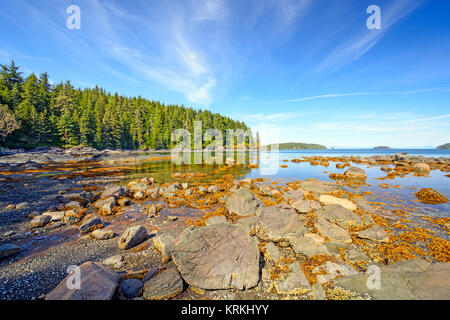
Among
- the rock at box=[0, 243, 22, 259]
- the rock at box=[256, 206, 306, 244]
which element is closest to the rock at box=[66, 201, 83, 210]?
the rock at box=[0, 243, 22, 259]

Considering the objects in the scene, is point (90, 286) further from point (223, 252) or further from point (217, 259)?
point (223, 252)

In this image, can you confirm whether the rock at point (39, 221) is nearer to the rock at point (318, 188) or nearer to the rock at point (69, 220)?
the rock at point (69, 220)

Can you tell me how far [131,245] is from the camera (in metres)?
7.01

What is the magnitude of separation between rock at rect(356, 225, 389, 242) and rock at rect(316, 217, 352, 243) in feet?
3.06

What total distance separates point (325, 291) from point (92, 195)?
17522 mm

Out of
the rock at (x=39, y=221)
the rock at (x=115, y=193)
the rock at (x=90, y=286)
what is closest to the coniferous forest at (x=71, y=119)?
the rock at (x=115, y=193)

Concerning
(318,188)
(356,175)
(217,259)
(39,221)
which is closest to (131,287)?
(217,259)

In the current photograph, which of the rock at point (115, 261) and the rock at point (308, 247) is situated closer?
the rock at point (115, 261)

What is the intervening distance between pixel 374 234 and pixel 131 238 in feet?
37.6

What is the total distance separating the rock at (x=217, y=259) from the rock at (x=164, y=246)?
0.57 meters

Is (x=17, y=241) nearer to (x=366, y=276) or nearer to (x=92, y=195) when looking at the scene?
(x=92, y=195)

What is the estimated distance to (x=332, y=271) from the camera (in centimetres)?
539

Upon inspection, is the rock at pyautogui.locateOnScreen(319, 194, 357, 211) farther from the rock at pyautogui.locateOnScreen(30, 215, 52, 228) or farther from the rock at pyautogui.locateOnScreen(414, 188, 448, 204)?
the rock at pyautogui.locateOnScreen(30, 215, 52, 228)

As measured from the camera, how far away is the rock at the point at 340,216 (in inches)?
347
